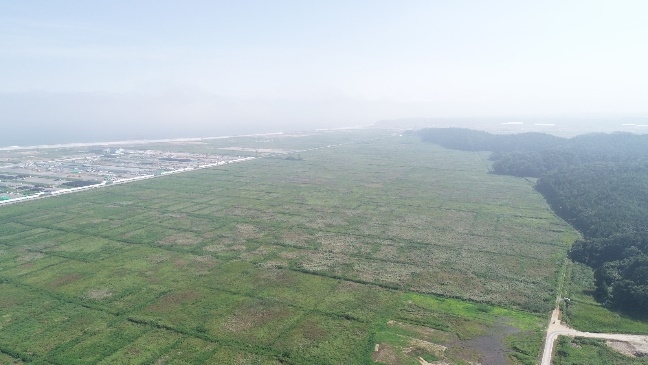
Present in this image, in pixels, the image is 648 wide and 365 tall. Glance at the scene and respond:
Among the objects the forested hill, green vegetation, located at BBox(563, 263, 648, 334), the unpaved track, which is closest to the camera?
the unpaved track

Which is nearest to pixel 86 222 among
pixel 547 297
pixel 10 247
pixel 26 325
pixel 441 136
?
pixel 10 247

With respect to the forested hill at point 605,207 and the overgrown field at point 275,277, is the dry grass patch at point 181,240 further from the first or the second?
the forested hill at point 605,207

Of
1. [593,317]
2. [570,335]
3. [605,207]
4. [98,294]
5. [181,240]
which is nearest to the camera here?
[570,335]

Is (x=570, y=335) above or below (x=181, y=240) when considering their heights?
below

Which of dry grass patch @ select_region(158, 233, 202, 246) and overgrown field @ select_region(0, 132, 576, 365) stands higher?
dry grass patch @ select_region(158, 233, 202, 246)

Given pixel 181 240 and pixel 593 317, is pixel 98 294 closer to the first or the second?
pixel 181 240

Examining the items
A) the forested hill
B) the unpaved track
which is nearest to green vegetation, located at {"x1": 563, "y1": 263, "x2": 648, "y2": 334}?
the unpaved track

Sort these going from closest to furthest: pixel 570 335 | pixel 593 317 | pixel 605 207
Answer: pixel 570 335, pixel 593 317, pixel 605 207

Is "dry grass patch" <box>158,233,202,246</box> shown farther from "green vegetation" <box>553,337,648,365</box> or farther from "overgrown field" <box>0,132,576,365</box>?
"green vegetation" <box>553,337,648,365</box>

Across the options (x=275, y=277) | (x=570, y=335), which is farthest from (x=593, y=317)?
(x=275, y=277)
